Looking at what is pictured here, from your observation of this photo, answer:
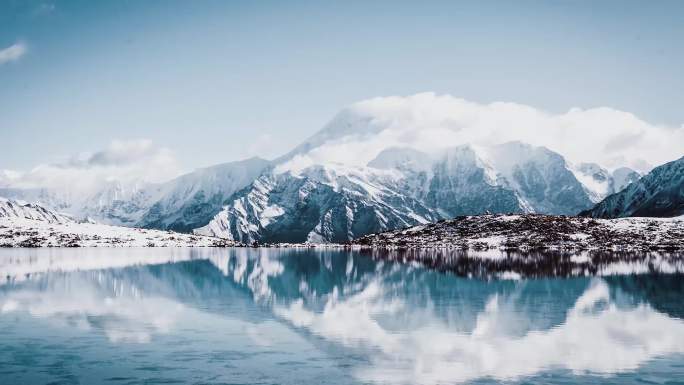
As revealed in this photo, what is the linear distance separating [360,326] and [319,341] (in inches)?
368

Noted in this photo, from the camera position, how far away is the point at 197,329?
206ft

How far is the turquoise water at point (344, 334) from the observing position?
42.9 metres

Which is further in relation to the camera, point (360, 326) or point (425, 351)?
point (360, 326)

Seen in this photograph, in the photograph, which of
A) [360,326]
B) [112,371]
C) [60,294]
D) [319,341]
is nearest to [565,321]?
[360,326]

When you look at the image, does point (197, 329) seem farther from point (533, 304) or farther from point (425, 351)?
point (533, 304)

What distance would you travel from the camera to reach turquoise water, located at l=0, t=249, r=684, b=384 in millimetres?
42906

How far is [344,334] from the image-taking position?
59250 millimetres

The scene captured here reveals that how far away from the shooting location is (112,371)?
141ft

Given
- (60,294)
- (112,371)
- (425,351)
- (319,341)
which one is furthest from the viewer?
(60,294)

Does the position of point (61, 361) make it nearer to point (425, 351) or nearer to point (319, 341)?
point (319, 341)

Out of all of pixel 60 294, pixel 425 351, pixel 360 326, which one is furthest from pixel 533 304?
pixel 60 294

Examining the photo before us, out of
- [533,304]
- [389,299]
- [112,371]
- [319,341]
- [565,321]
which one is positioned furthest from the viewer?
[389,299]

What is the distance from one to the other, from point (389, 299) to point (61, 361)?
51.2 metres

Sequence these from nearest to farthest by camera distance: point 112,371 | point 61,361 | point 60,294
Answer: point 112,371, point 61,361, point 60,294
